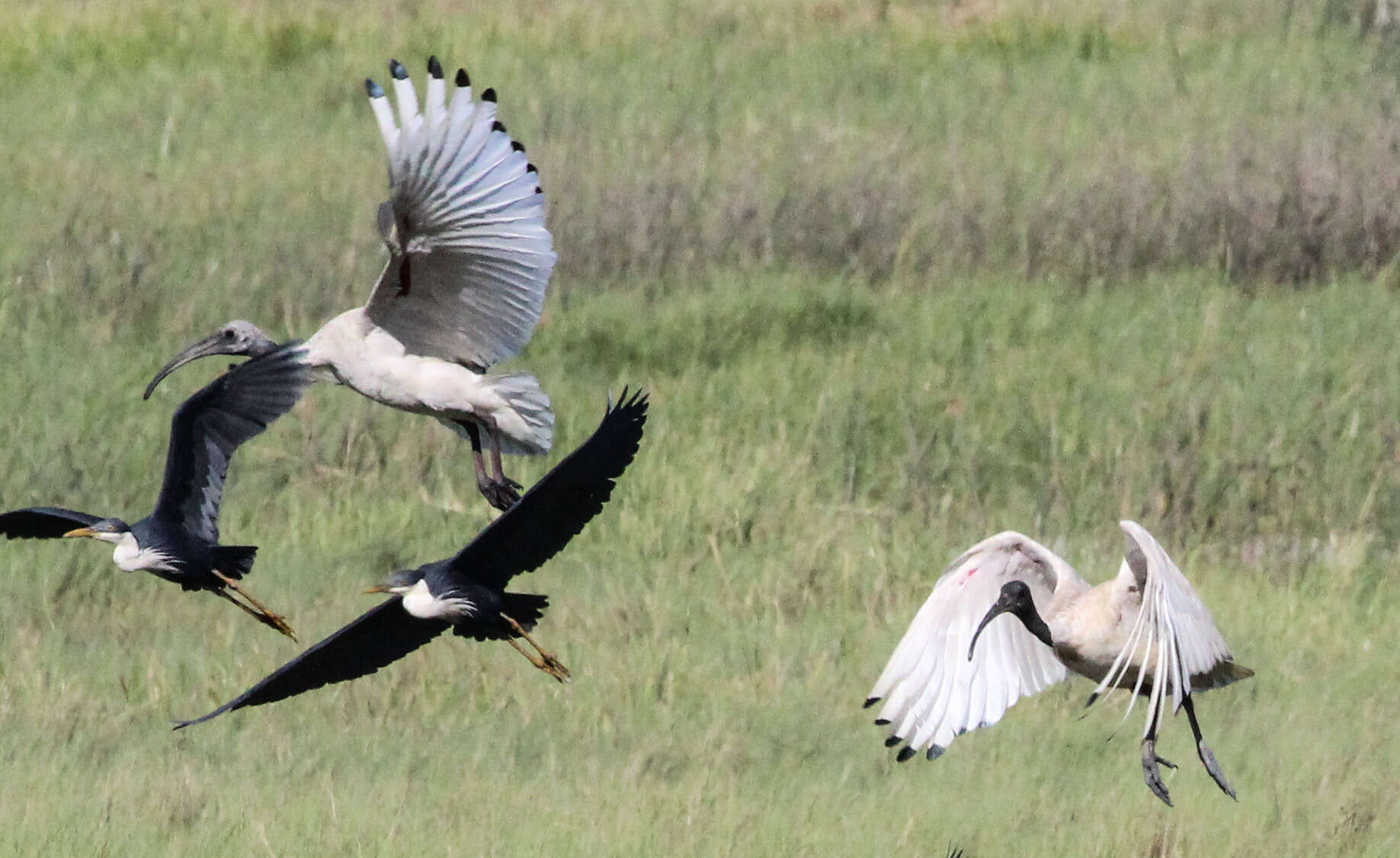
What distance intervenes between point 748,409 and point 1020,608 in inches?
174

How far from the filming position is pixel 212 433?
19.6 ft

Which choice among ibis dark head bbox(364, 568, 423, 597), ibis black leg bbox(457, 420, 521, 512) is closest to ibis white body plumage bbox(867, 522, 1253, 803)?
ibis black leg bbox(457, 420, 521, 512)

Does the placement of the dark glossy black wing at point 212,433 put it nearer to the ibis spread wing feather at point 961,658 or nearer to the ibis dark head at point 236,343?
the ibis dark head at point 236,343

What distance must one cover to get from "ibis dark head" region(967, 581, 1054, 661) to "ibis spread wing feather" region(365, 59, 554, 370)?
1.46 metres

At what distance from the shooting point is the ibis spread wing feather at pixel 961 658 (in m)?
7.24

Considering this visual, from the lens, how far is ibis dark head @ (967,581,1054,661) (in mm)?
7047

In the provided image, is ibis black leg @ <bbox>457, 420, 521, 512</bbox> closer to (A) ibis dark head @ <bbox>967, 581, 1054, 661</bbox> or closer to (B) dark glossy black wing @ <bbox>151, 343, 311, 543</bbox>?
(B) dark glossy black wing @ <bbox>151, 343, 311, 543</bbox>

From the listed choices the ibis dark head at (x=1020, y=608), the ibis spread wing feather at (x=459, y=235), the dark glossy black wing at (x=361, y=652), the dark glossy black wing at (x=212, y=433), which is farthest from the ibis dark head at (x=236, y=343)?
the ibis dark head at (x=1020, y=608)

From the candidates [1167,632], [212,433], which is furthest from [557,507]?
[1167,632]

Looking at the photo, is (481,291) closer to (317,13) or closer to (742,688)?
(742,688)

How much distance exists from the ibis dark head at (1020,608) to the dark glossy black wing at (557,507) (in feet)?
4.76

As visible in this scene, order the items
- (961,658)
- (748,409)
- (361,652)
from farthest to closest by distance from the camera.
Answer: (748,409), (961,658), (361,652)

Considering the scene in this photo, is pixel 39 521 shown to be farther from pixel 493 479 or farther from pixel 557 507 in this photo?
pixel 557 507

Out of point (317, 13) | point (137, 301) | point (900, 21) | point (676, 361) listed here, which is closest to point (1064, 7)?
point (900, 21)
